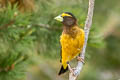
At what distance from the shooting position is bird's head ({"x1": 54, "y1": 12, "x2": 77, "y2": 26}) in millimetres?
3775

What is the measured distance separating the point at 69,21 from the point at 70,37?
0.16 m

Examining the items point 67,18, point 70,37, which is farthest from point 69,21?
point 70,37

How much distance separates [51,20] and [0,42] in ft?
1.97

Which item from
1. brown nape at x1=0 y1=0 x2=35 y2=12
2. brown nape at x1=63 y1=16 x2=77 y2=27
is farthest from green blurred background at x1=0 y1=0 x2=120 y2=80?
brown nape at x1=63 y1=16 x2=77 y2=27

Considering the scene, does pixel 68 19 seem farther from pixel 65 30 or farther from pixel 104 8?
pixel 104 8

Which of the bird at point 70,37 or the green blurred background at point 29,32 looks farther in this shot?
the green blurred background at point 29,32

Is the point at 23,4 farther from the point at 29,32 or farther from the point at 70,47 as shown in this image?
the point at 70,47

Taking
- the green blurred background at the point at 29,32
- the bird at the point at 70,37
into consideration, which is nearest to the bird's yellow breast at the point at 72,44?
the bird at the point at 70,37

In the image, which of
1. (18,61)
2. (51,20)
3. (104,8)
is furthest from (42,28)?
(104,8)

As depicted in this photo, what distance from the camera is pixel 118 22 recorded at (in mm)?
7727

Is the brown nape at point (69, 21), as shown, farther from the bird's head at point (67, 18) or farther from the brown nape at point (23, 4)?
the brown nape at point (23, 4)

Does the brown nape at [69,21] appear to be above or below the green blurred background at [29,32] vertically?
above

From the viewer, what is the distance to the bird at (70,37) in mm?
3725

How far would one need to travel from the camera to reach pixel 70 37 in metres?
3.80
